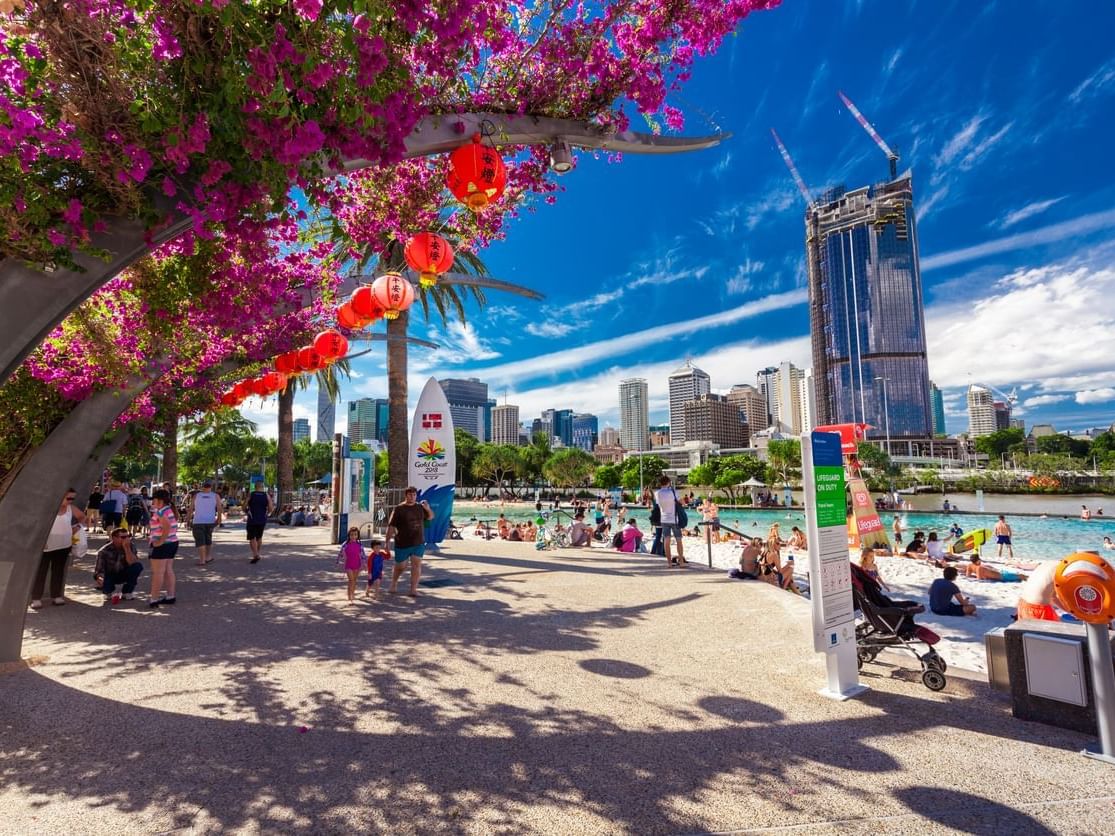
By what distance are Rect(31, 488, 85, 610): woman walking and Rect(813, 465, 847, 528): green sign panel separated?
9.31 metres

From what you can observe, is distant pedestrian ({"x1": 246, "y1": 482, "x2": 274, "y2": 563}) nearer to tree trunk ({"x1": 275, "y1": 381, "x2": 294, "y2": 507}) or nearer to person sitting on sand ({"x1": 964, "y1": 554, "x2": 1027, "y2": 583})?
tree trunk ({"x1": 275, "y1": 381, "x2": 294, "y2": 507})

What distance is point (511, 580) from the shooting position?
33.0ft

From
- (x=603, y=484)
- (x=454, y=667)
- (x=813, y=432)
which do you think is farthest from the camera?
(x=603, y=484)

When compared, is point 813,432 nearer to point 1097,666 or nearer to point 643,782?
point 1097,666

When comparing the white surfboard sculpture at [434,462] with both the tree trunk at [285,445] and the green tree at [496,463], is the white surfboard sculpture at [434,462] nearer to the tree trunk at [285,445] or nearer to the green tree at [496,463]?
the tree trunk at [285,445]

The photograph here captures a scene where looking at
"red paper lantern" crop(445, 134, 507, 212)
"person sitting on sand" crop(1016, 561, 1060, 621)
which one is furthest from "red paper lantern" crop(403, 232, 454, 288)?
"person sitting on sand" crop(1016, 561, 1060, 621)

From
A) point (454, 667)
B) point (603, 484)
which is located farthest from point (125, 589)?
point (603, 484)

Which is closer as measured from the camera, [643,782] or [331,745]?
[643,782]

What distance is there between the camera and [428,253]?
6.77 metres

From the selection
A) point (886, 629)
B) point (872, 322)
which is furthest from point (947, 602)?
point (872, 322)

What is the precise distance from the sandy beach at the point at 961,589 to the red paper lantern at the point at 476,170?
6.35 m

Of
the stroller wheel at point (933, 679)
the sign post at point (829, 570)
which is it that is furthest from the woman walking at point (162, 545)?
the stroller wheel at point (933, 679)

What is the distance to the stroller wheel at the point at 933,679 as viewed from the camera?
4691mm

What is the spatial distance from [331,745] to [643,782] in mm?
1997
